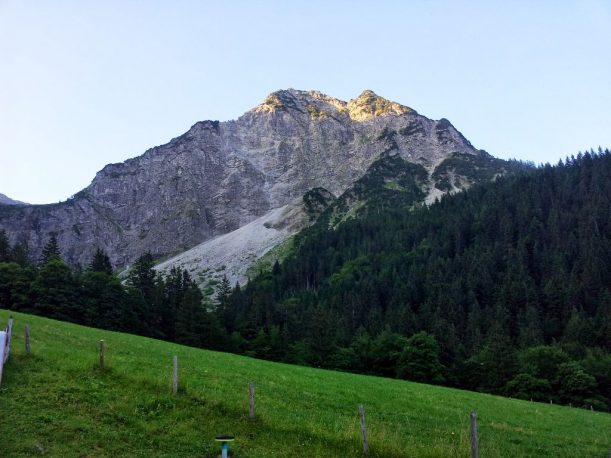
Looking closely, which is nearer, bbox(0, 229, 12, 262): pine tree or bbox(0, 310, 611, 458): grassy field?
bbox(0, 310, 611, 458): grassy field

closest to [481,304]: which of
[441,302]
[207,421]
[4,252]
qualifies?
[441,302]

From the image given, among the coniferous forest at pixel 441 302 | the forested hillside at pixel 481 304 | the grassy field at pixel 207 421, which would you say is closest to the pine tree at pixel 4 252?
the coniferous forest at pixel 441 302

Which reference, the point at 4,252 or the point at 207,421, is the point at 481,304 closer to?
the point at 4,252

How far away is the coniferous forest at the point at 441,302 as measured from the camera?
272 feet

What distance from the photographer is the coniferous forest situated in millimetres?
82938

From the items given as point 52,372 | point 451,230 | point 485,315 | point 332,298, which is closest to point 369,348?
point 485,315

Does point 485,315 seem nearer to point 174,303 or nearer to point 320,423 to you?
point 174,303

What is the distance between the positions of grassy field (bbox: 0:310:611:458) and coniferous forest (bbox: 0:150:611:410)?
50747 mm

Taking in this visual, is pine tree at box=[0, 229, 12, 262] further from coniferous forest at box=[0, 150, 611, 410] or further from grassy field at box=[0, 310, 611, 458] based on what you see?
grassy field at box=[0, 310, 611, 458]

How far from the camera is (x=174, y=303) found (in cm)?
11550

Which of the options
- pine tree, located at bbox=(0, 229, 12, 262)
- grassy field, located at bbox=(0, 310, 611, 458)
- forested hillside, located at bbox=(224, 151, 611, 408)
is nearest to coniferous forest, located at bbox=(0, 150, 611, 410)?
forested hillside, located at bbox=(224, 151, 611, 408)

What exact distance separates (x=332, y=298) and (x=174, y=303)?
5755 centimetres

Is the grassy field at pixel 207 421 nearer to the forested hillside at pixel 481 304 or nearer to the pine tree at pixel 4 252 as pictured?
the forested hillside at pixel 481 304

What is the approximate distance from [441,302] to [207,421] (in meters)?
121
